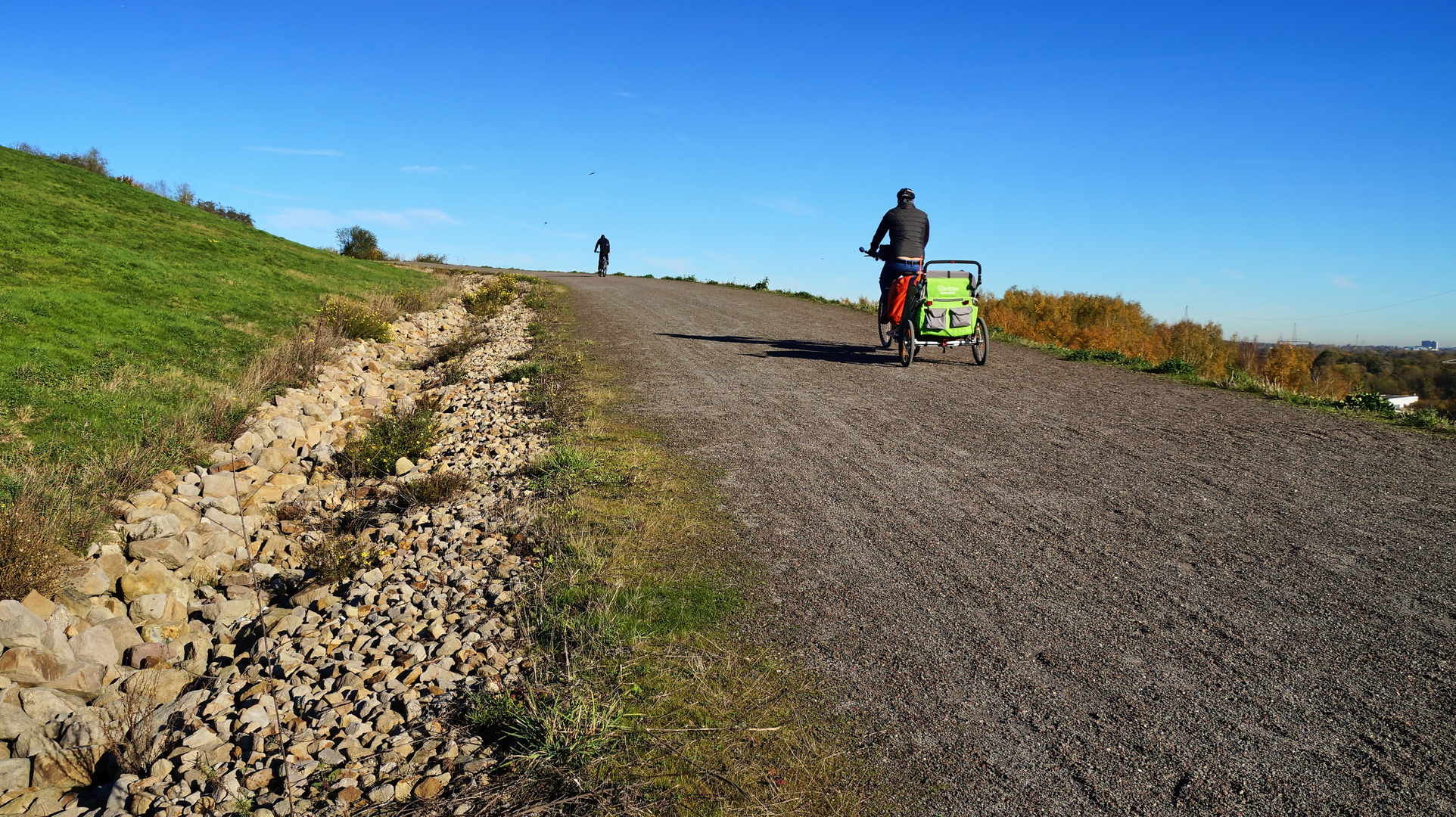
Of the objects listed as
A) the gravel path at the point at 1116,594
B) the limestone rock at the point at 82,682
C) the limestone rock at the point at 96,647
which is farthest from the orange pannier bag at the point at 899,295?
the limestone rock at the point at 82,682

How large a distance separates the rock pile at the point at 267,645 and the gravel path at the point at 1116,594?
1.71 meters

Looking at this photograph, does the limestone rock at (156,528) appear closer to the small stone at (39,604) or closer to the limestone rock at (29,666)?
the small stone at (39,604)

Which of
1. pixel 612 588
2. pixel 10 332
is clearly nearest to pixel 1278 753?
pixel 612 588

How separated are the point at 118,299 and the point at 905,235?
11.9 metres

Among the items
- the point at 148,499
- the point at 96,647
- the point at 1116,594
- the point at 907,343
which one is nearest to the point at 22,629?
the point at 96,647

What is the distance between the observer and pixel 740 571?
4.49 meters

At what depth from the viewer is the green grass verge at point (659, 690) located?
2742 mm

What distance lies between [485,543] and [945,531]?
3079 mm

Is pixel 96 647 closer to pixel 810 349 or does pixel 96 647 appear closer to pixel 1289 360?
pixel 810 349

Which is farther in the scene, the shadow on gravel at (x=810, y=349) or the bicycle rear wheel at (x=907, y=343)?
the shadow on gravel at (x=810, y=349)

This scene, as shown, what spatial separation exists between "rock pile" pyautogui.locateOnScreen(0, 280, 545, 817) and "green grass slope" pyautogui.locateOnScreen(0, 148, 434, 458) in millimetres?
1462

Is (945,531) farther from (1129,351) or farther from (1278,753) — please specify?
(1129,351)

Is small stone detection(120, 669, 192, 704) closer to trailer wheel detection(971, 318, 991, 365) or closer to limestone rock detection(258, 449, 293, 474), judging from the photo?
limestone rock detection(258, 449, 293, 474)

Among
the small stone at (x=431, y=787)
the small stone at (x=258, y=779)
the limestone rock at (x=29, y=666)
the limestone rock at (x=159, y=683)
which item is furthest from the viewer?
the limestone rock at (x=159, y=683)
